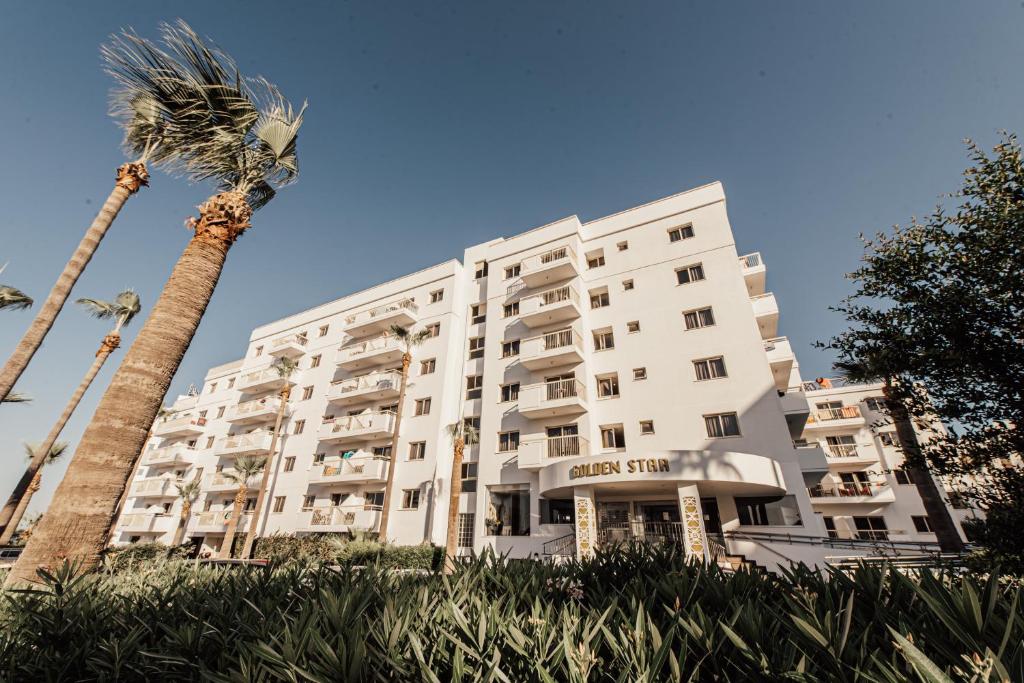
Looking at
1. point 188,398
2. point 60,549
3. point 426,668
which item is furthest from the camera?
point 188,398

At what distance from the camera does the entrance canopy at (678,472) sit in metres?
17.0

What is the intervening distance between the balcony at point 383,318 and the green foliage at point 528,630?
28.5 m


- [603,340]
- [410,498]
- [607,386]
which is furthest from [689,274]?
[410,498]

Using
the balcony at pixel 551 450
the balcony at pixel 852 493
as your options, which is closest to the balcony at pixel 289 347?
the balcony at pixel 551 450

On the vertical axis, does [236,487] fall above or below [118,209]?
below

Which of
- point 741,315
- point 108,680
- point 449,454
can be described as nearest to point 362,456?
point 449,454

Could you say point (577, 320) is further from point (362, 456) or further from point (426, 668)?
point (426, 668)

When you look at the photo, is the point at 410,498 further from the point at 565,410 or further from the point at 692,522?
the point at 692,522

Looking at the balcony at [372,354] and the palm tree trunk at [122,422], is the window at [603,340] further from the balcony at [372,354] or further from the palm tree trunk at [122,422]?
the palm tree trunk at [122,422]

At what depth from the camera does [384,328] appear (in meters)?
35.4

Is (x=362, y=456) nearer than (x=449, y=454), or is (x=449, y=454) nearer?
(x=449, y=454)

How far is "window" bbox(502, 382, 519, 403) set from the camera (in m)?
27.3

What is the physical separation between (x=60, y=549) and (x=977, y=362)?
17.6 meters

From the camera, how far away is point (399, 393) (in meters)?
31.5
